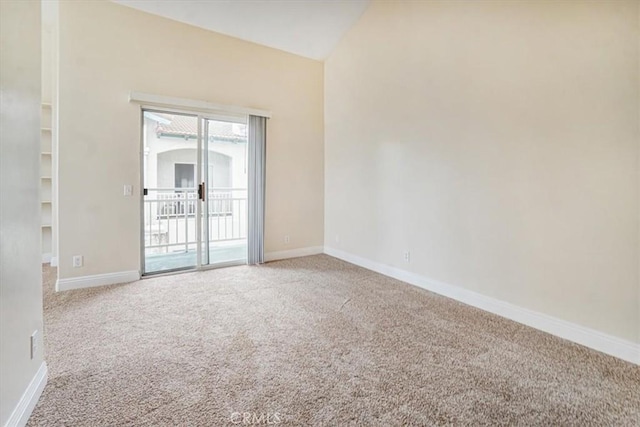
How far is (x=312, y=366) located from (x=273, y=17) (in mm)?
4240

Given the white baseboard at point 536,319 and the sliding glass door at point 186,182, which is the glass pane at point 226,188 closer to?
the sliding glass door at point 186,182

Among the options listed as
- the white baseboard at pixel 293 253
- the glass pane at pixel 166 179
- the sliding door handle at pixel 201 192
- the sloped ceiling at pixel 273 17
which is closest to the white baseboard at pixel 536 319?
the white baseboard at pixel 293 253

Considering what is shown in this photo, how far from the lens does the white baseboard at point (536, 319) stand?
2.14 metres

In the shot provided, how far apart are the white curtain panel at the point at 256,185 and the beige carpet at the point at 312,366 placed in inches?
54.9

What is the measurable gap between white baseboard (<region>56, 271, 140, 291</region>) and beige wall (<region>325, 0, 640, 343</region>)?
3.16 metres

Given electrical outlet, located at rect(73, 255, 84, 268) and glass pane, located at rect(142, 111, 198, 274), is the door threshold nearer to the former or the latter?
glass pane, located at rect(142, 111, 198, 274)

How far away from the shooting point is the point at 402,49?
3738mm

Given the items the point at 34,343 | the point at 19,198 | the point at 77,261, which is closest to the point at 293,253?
the point at 77,261

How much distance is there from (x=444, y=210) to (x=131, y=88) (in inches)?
156

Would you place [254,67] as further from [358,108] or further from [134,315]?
[134,315]

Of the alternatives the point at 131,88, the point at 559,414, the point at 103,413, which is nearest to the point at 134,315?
the point at 103,413

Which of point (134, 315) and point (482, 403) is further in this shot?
point (134, 315)

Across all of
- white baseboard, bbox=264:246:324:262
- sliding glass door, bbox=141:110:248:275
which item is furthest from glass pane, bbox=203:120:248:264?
white baseboard, bbox=264:246:324:262

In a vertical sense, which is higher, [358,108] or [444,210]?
[358,108]
